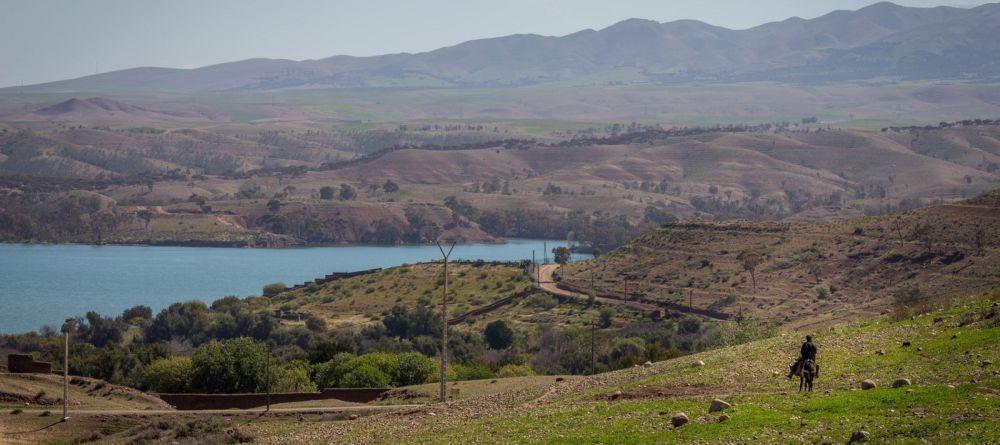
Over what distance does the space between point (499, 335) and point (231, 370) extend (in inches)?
1132

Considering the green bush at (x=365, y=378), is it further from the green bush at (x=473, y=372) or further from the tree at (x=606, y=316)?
the tree at (x=606, y=316)

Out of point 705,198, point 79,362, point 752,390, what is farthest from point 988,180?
point 752,390

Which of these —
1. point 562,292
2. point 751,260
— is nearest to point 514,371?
point 751,260

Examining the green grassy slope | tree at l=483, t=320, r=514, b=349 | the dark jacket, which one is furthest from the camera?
tree at l=483, t=320, r=514, b=349

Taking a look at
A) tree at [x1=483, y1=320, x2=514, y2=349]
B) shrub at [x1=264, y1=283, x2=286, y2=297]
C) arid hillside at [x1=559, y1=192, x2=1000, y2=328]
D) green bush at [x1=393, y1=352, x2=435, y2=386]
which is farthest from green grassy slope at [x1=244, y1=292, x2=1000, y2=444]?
shrub at [x1=264, y1=283, x2=286, y2=297]

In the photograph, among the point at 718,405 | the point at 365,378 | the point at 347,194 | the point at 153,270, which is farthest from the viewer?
the point at 347,194

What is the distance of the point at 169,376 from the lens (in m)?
45.4

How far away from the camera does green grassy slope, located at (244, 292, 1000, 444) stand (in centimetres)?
1916

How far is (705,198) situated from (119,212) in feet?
281

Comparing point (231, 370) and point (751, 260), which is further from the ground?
point (231, 370)

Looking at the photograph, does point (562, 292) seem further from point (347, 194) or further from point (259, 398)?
point (347, 194)

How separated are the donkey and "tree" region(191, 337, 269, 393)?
2438 centimetres

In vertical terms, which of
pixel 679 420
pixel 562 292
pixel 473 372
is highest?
pixel 679 420

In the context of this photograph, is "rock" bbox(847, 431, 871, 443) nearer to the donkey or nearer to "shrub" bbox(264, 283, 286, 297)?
the donkey
